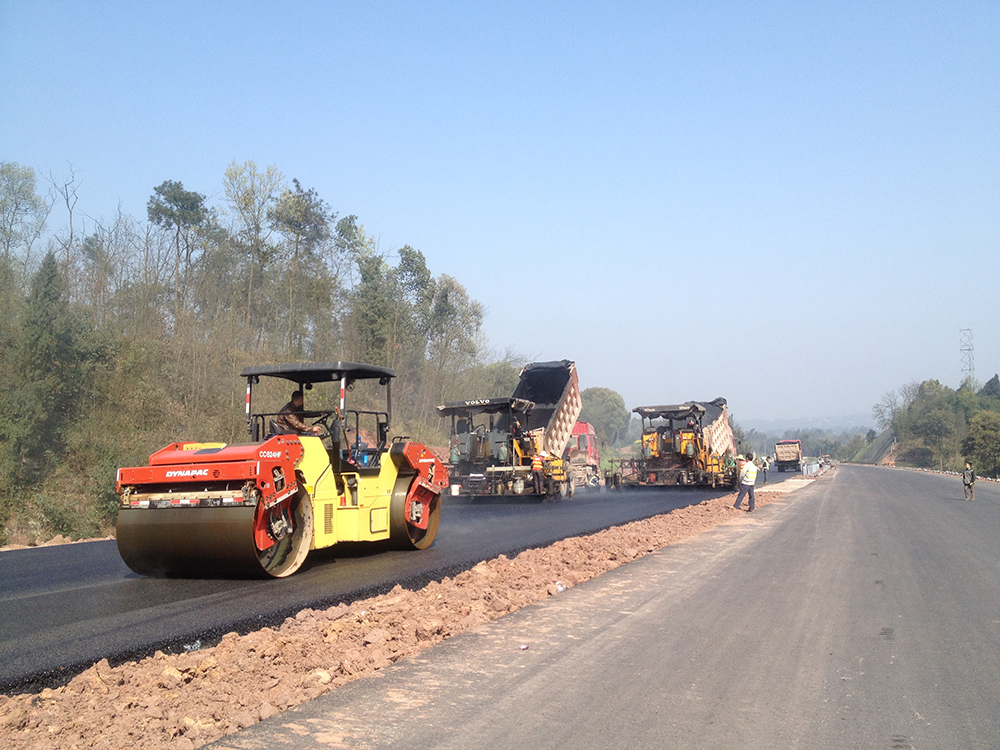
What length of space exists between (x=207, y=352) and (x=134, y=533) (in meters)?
13.9

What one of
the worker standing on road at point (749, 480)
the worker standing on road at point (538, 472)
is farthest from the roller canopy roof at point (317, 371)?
the worker standing on road at point (538, 472)

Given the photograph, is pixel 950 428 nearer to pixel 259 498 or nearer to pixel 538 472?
pixel 538 472

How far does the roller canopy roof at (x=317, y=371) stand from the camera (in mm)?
8633

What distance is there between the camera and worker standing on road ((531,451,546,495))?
20125 mm

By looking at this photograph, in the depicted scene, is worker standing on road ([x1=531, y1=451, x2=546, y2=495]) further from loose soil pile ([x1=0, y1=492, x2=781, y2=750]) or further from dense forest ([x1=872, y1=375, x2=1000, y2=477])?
dense forest ([x1=872, y1=375, x2=1000, y2=477])

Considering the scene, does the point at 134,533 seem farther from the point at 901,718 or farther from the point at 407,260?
the point at 407,260

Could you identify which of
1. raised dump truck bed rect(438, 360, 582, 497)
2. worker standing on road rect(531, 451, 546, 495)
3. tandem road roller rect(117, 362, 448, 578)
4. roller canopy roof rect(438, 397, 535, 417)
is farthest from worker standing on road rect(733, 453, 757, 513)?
tandem road roller rect(117, 362, 448, 578)

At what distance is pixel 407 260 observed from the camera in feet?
146

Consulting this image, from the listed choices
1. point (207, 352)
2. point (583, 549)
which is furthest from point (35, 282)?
point (583, 549)

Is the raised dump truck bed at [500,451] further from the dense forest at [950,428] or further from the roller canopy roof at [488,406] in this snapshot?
the dense forest at [950,428]

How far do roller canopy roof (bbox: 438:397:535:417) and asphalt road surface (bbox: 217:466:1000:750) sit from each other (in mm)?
10930

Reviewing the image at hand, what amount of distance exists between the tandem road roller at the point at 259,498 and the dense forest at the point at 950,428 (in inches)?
2067

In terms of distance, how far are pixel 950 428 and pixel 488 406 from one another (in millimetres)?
65166

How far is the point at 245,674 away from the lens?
4.80 metres
